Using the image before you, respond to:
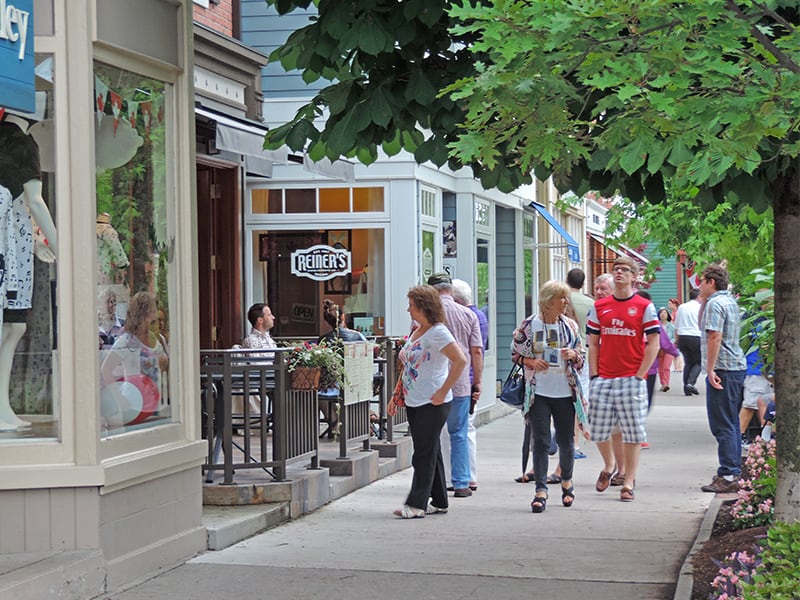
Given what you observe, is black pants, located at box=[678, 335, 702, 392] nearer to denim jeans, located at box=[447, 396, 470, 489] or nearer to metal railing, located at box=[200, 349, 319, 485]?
denim jeans, located at box=[447, 396, 470, 489]

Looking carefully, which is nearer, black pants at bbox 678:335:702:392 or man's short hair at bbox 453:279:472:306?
man's short hair at bbox 453:279:472:306

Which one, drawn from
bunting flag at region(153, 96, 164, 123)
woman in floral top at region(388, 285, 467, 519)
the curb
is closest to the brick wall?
woman in floral top at region(388, 285, 467, 519)

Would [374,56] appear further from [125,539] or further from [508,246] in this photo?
[508,246]

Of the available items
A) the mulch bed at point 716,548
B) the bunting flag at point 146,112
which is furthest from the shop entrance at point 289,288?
the bunting flag at point 146,112

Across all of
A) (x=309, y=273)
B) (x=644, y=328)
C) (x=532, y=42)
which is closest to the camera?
(x=532, y=42)

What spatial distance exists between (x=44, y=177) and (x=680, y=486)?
686 cm

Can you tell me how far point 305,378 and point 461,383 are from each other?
1501mm

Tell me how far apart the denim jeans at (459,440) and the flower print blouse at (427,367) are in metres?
1.19

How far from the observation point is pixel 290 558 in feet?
27.0

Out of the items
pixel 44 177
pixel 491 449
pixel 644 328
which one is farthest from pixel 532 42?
pixel 491 449

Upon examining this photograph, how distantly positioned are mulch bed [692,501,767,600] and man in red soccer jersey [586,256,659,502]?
5.45 ft

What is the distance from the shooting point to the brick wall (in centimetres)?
1407

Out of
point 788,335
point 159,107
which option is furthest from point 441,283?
point 788,335

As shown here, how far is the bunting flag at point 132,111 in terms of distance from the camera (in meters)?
7.99
